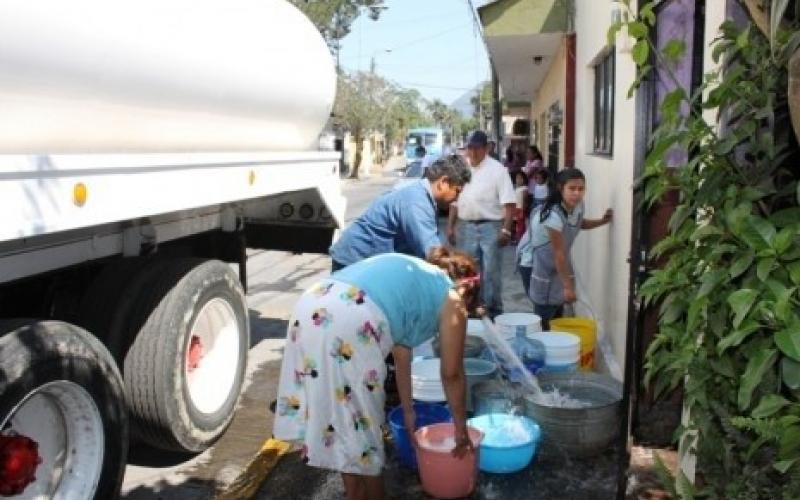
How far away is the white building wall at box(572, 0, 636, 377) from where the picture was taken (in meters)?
4.43

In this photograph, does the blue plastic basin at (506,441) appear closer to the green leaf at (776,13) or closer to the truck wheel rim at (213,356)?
the truck wheel rim at (213,356)

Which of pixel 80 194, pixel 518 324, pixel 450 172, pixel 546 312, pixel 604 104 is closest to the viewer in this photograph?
pixel 80 194

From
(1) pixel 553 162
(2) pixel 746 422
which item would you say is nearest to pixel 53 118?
(2) pixel 746 422

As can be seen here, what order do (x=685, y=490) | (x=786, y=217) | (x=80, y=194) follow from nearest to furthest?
1. (x=786, y=217)
2. (x=685, y=490)
3. (x=80, y=194)

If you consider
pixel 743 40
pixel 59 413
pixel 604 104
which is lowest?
pixel 59 413

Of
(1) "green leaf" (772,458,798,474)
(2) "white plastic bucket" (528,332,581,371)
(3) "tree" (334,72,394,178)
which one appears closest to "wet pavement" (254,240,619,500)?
(2) "white plastic bucket" (528,332,581,371)

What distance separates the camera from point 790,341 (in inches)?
53.4

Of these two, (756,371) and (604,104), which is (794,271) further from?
(604,104)

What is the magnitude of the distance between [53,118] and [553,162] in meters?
11.8

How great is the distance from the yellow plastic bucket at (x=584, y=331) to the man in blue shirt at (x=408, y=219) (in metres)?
1.16

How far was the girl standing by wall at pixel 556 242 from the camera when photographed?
4.70 m

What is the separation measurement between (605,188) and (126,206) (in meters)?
3.69

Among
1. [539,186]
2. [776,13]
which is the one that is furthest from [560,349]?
[539,186]

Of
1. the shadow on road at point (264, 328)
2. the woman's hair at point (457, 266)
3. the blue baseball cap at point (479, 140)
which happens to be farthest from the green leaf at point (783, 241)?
the blue baseball cap at point (479, 140)
